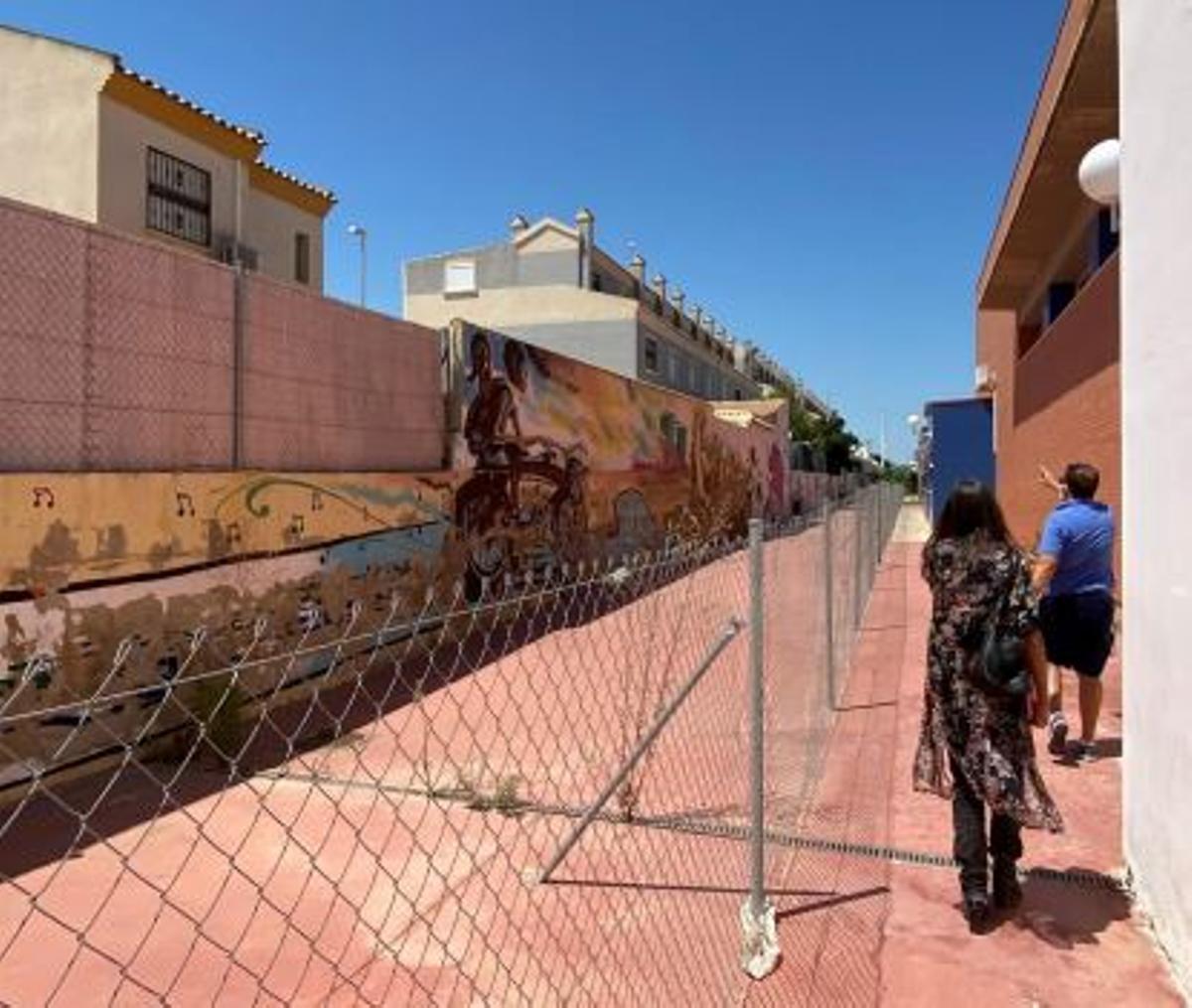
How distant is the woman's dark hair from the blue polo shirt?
1.95m

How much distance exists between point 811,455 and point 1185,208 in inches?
2296

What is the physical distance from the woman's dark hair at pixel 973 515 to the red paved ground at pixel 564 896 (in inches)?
57.7

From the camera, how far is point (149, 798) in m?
6.29

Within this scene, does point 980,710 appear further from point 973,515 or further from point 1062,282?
point 1062,282

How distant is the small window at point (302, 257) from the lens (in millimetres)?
22734

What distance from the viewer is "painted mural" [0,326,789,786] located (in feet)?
21.2

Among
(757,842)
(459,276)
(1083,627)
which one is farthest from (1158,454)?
(459,276)

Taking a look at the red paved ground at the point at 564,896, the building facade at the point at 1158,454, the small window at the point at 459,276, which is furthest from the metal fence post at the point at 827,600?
the small window at the point at 459,276

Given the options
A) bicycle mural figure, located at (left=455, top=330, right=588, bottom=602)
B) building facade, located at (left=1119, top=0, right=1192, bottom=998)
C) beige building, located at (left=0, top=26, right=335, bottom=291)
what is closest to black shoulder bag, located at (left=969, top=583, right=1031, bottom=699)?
building facade, located at (left=1119, top=0, right=1192, bottom=998)

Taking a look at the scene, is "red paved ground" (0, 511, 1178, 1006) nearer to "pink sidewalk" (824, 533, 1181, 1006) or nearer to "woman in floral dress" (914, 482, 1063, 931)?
"pink sidewalk" (824, 533, 1181, 1006)

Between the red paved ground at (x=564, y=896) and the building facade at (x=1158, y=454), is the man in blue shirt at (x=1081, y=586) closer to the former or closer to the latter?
the red paved ground at (x=564, y=896)

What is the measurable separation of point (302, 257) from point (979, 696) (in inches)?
819

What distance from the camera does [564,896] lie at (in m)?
4.59

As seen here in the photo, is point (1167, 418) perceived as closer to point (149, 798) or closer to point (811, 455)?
point (149, 798)
